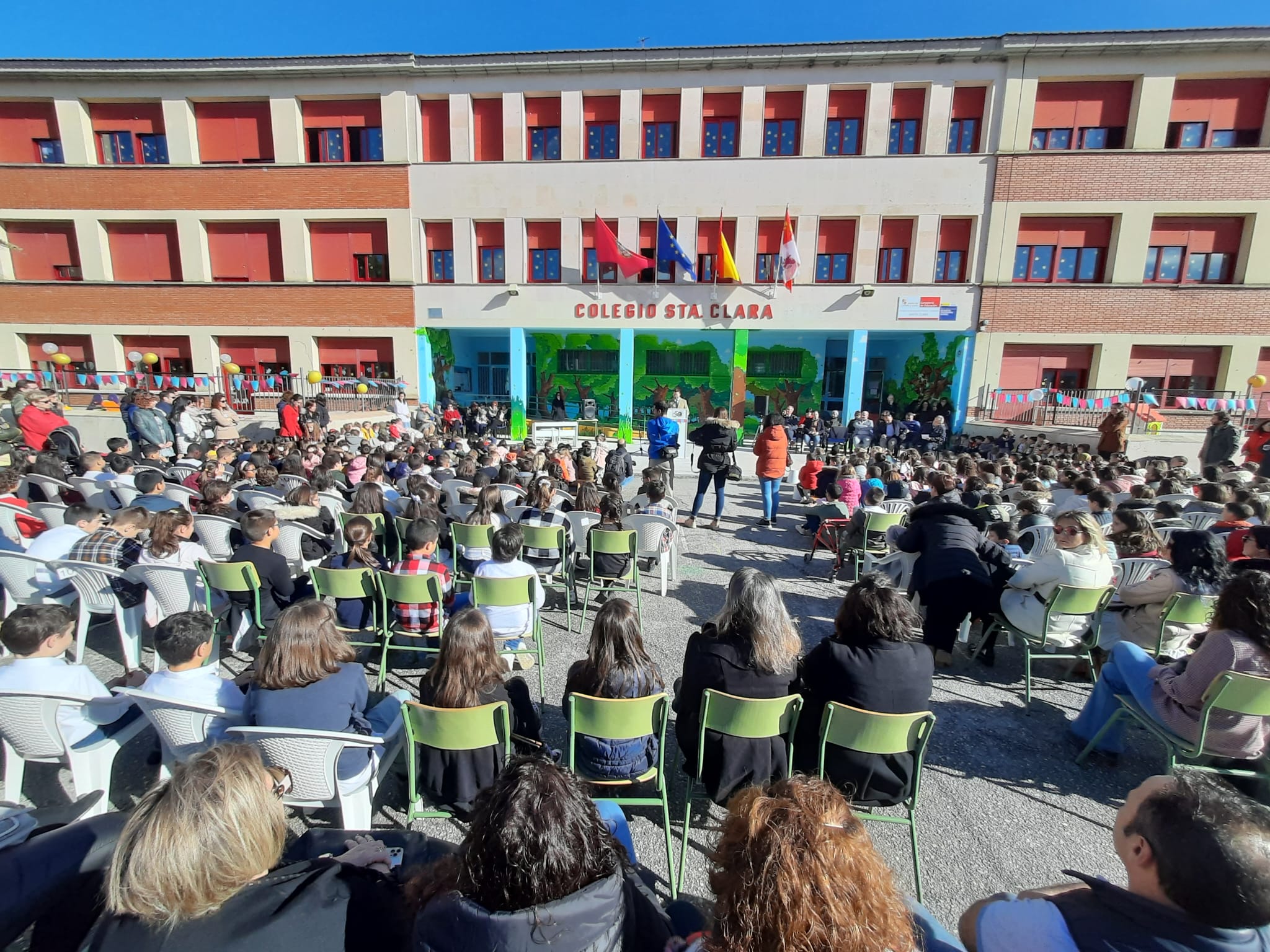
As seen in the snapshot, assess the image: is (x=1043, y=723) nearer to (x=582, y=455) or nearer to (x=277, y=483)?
(x=582, y=455)

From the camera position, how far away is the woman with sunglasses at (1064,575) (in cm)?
365

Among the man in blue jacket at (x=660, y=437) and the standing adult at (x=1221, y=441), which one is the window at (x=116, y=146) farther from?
the standing adult at (x=1221, y=441)

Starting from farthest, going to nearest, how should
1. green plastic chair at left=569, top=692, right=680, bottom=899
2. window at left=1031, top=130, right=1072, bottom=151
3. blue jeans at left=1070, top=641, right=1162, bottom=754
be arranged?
1. window at left=1031, top=130, right=1072, bottom=151
2. blue jeans at left=1070, top=641, right=1162, bottom=754
3. green plastic chair at left=569, top=692, right=680, bottom=899

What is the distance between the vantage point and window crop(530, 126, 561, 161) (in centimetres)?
1666

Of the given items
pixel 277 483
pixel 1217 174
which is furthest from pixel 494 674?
pixel 1217 174

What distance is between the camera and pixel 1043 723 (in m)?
3.54

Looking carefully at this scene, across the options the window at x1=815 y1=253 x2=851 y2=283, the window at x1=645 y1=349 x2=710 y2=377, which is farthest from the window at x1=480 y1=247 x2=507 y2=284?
the window at x1=815 y1=253 x2=851 y2=283

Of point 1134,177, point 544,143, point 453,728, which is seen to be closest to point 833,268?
point 1134,177

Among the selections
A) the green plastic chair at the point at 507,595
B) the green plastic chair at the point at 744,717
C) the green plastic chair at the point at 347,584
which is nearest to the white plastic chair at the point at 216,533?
the green plastic chair at the point at 347,584

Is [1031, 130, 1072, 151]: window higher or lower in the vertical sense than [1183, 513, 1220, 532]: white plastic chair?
higher

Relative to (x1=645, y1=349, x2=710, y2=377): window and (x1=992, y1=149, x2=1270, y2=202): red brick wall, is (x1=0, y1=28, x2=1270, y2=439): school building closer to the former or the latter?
(x1=992, y1=149, x2=1270, y2=202): red brick wall

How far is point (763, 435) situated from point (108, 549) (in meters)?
6.77

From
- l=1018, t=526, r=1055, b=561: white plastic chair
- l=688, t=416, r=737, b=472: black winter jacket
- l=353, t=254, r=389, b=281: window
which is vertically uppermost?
l=353, t=254, r=389, b=281: window

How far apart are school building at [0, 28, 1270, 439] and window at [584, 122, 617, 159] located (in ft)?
0.17
